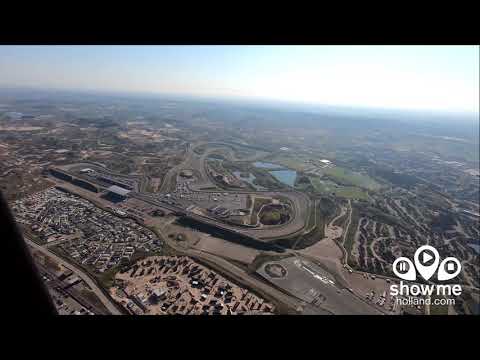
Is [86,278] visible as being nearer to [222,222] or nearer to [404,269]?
[222,222]

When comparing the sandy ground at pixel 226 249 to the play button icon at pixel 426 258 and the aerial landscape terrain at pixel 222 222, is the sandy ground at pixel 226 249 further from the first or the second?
the play button icon at pixel 426 258

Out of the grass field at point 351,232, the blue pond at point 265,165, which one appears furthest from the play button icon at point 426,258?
the blue pond at point 265,165

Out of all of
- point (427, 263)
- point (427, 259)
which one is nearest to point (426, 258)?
point (427, 263)
